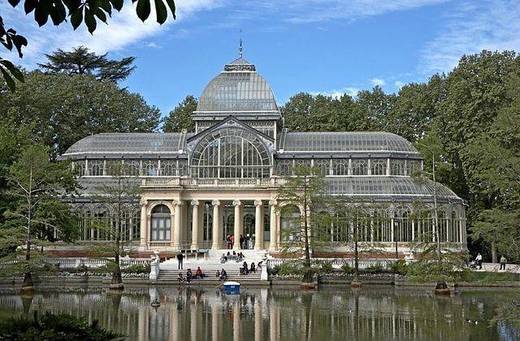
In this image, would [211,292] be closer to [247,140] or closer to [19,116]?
[247,140]

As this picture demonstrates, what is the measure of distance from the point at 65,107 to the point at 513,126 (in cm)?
5892

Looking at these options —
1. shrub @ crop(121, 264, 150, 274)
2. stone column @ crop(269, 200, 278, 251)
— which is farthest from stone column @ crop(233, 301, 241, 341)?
stone column @ crop(269, 200, 278, 251)

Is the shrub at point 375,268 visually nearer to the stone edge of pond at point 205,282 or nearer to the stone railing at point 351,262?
the stone railing at point 351,262

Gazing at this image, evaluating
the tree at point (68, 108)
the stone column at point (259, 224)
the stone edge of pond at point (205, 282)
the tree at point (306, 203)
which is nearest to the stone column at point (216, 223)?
the stone column at point (259, 224)

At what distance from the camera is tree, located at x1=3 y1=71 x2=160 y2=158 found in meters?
69.1

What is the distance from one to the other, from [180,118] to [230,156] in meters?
25.0

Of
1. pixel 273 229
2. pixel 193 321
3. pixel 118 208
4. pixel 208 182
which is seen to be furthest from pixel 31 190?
pixel 273 229

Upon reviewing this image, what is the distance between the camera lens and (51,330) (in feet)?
32.9

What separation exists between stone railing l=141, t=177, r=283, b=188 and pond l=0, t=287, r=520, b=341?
17.7m

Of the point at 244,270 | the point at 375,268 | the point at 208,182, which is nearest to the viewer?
the point at 375,268

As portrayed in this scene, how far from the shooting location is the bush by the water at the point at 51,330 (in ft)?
32.5

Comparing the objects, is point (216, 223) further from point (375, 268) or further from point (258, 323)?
point (258, 323)

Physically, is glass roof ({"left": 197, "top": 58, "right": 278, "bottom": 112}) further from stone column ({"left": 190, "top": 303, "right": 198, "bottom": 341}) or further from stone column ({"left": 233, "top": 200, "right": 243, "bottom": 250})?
stone column ({"left": 190, "top": 303, "right": 198, "bottom": 341})

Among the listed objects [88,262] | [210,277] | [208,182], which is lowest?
[210,277]
